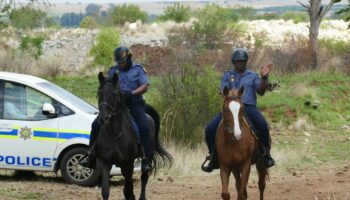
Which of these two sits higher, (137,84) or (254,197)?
(137,84)

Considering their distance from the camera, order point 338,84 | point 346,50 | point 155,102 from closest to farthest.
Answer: point 155,102 → point 338,84 → point 346,50

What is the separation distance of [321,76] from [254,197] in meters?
20.7

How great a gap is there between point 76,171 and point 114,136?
10.1 feet

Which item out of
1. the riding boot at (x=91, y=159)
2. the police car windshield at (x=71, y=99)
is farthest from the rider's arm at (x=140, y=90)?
the police car windshield at (x=71, y=99)

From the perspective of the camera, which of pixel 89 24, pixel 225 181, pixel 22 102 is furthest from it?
pixel 89 24

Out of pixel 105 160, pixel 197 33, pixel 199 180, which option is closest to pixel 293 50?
pixel 197 33

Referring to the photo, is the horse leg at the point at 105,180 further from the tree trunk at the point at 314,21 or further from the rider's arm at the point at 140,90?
the tree trunk at the point at 314,21

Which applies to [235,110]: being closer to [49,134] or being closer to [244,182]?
[244,182]

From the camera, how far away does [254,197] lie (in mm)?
15289

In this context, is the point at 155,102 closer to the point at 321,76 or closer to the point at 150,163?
the point at 150,163

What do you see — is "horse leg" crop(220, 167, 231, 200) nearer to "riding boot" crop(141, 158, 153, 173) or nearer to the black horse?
the black horse

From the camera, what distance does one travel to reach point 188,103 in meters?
22.3

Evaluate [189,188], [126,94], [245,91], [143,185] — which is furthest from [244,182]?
[189,188]

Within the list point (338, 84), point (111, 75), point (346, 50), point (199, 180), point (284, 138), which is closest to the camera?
point (111, 75)
